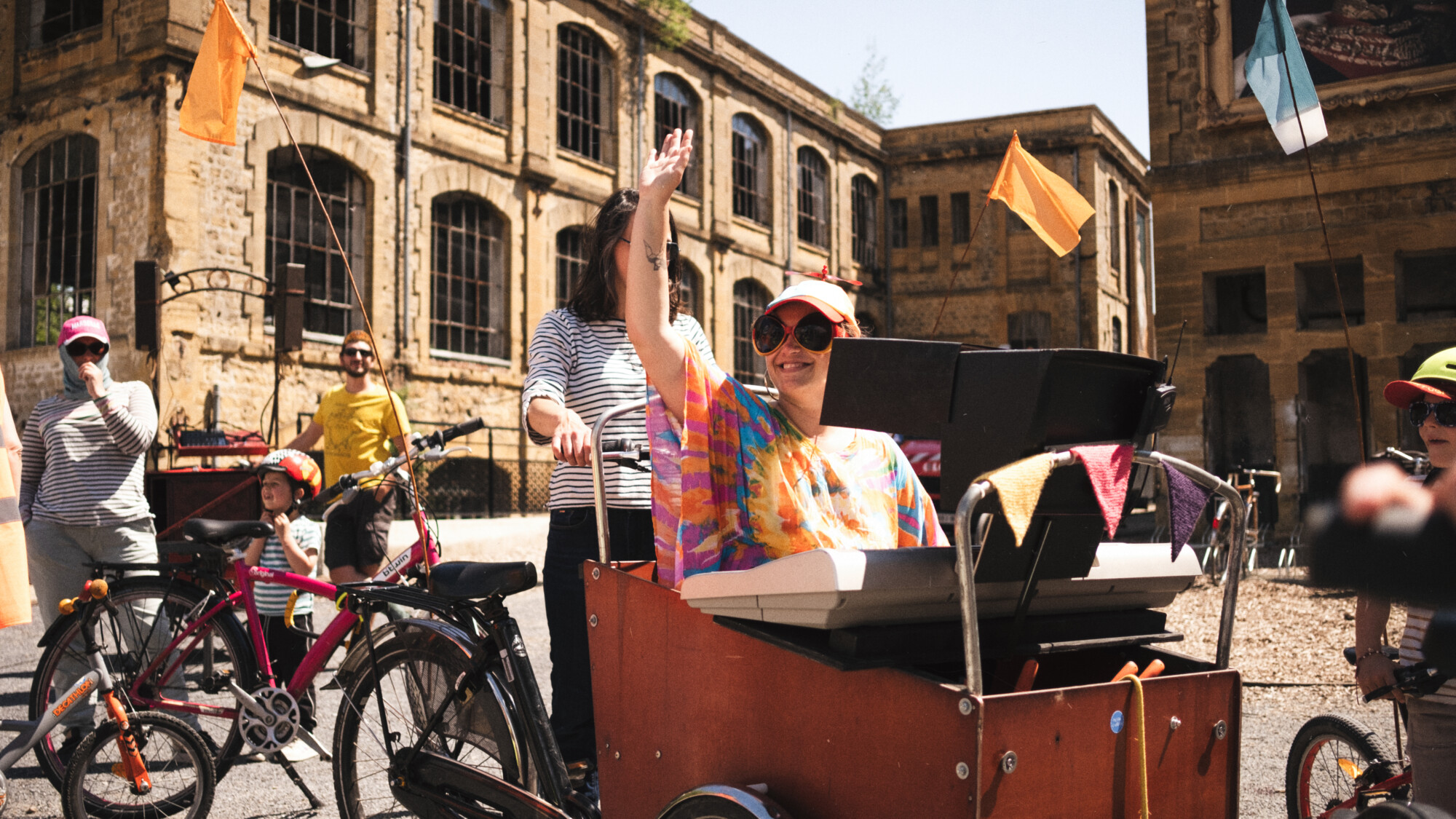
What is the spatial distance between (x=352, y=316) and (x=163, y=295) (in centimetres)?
354

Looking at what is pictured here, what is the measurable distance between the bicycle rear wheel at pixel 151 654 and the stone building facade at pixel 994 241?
30929 mm

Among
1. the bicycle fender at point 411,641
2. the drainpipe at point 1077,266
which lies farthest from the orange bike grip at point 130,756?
the drainpipe at point 1077,266

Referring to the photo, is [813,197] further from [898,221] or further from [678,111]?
[678,111]

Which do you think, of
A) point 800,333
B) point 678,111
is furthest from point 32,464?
point 678,111

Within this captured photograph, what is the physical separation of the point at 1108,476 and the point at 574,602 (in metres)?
1.92

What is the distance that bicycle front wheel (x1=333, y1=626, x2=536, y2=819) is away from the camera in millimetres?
3295

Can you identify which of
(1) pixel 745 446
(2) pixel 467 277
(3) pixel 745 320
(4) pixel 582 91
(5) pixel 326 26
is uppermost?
(4) pixel 582 91

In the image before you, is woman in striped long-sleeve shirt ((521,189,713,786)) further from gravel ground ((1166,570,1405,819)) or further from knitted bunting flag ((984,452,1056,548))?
gravel ground ((1166,570,1405,819))

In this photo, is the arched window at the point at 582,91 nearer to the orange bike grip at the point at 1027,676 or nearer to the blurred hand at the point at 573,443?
the blurred hand at the point at 573,443

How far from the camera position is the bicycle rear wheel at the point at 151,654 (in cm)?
451

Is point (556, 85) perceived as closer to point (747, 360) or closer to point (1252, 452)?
point (747, 360)

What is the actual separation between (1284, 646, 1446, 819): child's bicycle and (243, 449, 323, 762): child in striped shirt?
12.4 feet

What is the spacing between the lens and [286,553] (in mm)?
5449

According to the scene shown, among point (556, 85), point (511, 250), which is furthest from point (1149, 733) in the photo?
point (556, 85)
